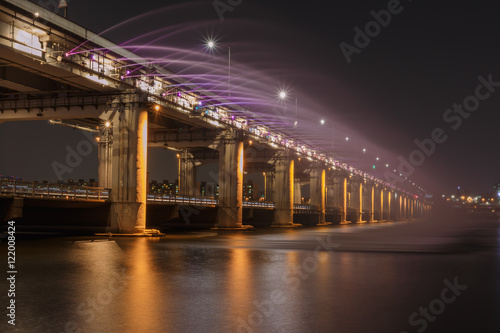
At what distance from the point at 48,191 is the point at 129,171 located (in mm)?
6024

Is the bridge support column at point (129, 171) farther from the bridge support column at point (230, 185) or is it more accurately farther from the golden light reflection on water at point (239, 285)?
the golden light reflection on water at point (239, 285)

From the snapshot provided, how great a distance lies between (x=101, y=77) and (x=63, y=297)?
26.8 metres

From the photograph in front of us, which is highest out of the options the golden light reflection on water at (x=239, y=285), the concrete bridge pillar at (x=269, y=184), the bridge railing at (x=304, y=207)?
the concrete bridge pillar at (x=269, y=184)

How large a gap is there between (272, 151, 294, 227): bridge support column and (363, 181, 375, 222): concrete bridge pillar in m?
63.9

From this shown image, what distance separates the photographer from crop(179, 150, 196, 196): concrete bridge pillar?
80.1 m

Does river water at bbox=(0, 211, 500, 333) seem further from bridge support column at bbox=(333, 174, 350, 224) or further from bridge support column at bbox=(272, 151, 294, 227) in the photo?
bridge support column at bbox=(333, 174, 350, 224)

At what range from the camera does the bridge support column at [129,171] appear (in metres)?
37.5

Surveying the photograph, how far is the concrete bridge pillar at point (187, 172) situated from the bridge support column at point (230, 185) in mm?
23429

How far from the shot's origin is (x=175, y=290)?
479 inches

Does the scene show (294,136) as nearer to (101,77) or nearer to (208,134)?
(208,134)
